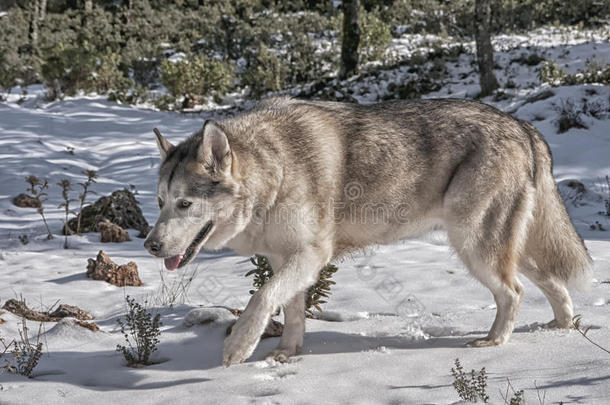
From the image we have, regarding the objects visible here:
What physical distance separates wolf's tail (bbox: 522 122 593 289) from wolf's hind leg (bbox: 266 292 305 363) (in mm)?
1721

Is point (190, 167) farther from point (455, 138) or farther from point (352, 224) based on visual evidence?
point (455, 138)

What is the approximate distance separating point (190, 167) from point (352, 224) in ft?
3.74

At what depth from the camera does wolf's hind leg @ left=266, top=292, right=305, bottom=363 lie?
4.05 metres

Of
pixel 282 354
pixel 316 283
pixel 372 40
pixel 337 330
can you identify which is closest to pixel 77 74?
pixel 372 40

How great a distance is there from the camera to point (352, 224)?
159 inches

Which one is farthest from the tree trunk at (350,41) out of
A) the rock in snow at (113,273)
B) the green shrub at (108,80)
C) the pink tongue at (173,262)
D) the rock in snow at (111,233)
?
the pink tongue at (173,262)

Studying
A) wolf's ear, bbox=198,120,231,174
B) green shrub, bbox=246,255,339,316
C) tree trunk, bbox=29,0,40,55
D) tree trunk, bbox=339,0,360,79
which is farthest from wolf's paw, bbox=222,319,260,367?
tree trunk, bbox=29,0,40,55

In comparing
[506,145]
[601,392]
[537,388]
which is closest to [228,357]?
[537,388]

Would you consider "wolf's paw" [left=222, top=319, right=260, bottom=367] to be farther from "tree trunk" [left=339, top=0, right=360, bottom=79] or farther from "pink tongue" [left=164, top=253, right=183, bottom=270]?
"tree trunk" [left=339, top=0, right=360, bottom=79]

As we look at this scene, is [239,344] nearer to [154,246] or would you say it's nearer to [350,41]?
[154,246]

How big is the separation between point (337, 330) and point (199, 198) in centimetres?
157

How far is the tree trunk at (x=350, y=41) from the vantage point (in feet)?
53.7

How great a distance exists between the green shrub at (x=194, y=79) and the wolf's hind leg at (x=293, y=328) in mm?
12854

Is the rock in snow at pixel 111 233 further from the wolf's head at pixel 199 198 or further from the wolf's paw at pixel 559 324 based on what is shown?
the wolf's paw at pixel 559 324
